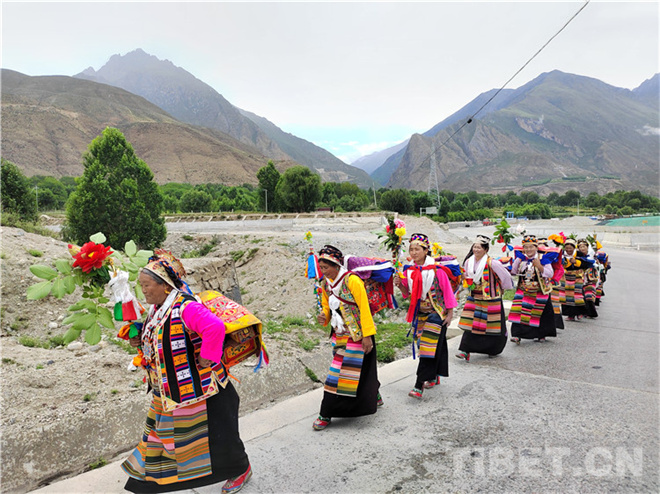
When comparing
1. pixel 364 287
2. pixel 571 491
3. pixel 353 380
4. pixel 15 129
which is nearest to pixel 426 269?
pixel 364 287

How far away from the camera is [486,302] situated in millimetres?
6617

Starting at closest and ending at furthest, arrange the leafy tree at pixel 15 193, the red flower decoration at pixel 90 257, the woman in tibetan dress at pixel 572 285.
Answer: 1. the red flower decoration at pixel 90 257
2. the woman in tibetan dress at pixel 572 285
3. the leafy tree at pixel 15 193

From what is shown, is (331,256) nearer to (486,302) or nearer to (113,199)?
(486,302)

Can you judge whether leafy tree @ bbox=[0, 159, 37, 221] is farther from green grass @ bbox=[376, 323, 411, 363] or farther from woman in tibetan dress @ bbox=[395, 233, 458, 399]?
woman in tibetan dress @ bbox=[395, 233, 458, 399]

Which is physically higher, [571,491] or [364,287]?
[364,287]

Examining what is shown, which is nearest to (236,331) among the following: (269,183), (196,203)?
(196,203)

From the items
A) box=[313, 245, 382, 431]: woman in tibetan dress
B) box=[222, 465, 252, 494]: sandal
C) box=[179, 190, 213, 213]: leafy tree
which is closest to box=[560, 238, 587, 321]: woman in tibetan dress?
box=[313, 245, 382, 431]: woman in tibetan dress

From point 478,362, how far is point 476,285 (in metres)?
1.22

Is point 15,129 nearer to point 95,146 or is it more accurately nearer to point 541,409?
point 95,146

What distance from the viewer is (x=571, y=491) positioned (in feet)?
9.77

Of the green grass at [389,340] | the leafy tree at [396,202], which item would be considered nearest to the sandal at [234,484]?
the green grass at [389,340]

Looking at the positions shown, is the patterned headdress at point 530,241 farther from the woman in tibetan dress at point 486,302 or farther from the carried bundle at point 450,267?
the carried bundle at point 450,267

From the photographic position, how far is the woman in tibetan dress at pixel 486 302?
6.56 meters

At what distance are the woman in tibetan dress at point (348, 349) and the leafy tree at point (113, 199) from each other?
13.7 meters
